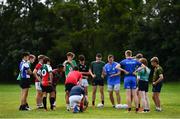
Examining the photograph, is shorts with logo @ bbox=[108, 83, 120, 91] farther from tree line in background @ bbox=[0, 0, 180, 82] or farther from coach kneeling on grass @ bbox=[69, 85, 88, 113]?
tree line in background @ bbox=[0, 0, 180, 82]

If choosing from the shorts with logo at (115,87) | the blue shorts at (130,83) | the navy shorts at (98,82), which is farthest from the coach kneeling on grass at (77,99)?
the navy shorts at (98,82)

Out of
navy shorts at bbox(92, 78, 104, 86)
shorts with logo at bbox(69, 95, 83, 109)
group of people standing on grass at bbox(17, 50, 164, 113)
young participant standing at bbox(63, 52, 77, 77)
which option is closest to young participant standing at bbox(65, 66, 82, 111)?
group of people standing on grass at bbox(17, 50, 164, 113)

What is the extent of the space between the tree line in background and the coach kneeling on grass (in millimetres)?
41148

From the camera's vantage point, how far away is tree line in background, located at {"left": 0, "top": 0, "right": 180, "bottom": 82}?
59.2 meters

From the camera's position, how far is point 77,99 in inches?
671

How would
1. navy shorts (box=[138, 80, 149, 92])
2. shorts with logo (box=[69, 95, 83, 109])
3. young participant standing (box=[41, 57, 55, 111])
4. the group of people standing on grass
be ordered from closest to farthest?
1. shorts with logo (box=[69, 95, 83, 109])
2. the group of people standing on grass
3. navy shorts (box=[138, 80, 149, 92])
4. young participant standing (box=[41, 57, 55, 111])

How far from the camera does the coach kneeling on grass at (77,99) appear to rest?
17047 millimetres

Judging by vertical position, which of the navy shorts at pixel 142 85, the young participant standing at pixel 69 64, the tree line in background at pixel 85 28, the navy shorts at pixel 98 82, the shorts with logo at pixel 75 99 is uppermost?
the tree line in background at pixel 85 28

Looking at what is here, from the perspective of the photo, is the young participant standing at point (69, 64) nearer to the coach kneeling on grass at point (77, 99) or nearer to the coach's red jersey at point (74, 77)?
the coach's red jersey at point (74, 77)

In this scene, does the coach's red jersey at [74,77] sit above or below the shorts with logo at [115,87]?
above

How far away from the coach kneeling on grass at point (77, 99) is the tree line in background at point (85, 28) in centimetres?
4115

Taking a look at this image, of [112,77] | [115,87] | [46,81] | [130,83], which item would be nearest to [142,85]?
[130,83]

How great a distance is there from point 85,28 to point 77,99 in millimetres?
47127

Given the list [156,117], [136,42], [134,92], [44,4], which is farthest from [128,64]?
[44,4]
